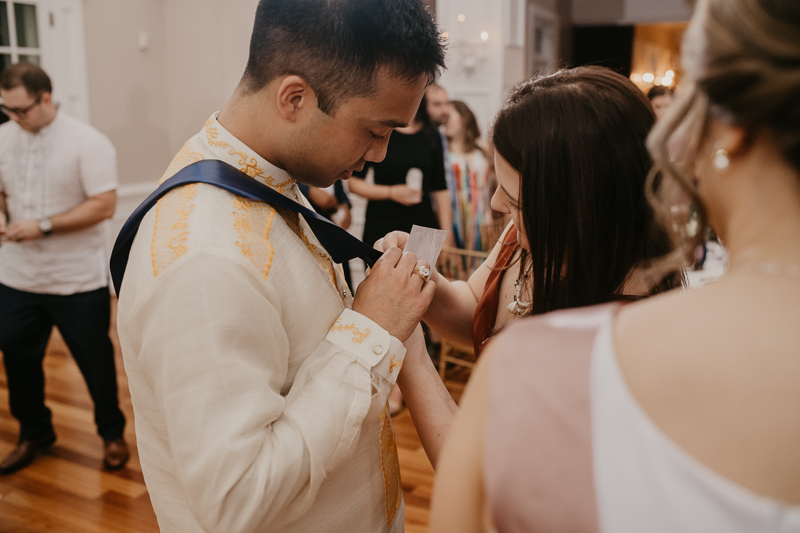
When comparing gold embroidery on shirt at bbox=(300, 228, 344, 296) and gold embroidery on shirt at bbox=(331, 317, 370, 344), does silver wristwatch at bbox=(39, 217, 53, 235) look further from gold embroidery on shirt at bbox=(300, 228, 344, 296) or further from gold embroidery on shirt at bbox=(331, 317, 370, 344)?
gold embroidery on shirt at bbox=(331, 317, 370, 344)

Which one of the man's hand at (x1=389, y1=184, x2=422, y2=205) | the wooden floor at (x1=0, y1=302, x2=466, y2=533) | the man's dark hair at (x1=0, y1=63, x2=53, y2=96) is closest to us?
the wooden floor at (x1=0, y1=302, x2=466, y2=533)

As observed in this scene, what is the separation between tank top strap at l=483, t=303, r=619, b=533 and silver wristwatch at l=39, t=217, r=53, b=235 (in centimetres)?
293

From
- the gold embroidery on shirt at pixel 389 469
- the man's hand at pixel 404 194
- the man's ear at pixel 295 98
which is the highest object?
the man's ear at pixel 295 98

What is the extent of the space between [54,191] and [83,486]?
139 cm

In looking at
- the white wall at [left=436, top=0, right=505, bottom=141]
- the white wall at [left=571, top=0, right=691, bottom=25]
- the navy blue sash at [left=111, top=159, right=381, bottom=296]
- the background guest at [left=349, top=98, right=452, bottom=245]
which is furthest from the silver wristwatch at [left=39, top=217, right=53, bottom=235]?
the white wall at [left=571, top=0, right=691, bottom=25]

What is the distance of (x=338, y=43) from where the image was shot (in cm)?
101

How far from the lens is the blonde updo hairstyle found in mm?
450

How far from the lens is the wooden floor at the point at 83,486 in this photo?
2.57 metres

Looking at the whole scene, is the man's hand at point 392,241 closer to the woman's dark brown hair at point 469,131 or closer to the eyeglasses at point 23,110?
the eyeglasses at point 23,110

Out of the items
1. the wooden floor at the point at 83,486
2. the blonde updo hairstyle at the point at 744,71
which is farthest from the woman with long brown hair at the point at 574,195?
the wooden floor at the point at 83,486

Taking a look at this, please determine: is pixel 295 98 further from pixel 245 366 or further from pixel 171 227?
pixel 245 366

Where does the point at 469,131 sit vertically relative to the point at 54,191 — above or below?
above

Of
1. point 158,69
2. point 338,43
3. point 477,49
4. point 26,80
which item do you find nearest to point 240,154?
point 338,43

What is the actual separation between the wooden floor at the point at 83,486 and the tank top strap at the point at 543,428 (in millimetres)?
2158
